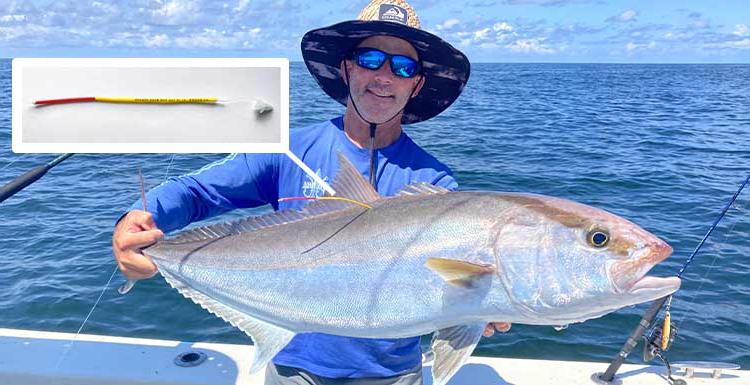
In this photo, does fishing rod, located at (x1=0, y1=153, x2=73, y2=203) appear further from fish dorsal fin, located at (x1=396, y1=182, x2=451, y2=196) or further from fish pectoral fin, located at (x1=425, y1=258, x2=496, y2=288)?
fish pectoral fin, located at (x1=425, y1=258, x2=496, y2=288)

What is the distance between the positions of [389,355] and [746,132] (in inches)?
891

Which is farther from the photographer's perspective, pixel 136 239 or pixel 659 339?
pixel 659 339

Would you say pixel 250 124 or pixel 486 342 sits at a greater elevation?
pixel 250 124

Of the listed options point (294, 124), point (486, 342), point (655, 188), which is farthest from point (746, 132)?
point (486, 342)

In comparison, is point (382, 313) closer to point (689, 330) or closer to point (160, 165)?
point (689, 330)

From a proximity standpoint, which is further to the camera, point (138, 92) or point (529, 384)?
point (529, 384)

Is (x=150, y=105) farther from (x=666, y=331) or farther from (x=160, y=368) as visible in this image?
(x=666, y=331)

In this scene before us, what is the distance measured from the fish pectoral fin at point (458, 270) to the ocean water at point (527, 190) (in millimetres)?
1720

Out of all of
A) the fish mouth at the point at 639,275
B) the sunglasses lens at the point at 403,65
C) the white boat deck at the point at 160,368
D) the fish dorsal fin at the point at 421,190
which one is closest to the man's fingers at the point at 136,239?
the fish dorsal fin at the point at 421,190

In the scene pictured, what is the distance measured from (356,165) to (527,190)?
1050cm

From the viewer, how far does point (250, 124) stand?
7.95 feet

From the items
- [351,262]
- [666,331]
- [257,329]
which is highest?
[351,262]

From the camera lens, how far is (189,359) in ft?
12.7

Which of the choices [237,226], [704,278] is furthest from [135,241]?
[704,278]
